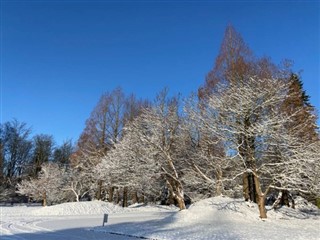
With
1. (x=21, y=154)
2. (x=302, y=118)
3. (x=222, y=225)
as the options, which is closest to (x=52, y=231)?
(x=222, y=225)

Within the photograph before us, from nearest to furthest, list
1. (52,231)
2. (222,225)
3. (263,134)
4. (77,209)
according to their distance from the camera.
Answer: (52,231)
(222,225)
(263,134)
(77,209)

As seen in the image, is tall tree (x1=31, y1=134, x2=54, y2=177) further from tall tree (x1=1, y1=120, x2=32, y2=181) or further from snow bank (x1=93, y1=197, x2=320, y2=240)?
snow bank (x1=93, y1=197, x2=320, y2=240)

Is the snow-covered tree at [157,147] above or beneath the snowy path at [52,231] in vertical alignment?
above

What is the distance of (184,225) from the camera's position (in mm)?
15000

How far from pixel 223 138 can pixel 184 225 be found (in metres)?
5.59

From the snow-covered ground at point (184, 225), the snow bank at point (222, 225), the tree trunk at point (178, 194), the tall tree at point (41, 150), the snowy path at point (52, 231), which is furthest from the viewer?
the tall tree at point (41, 150)

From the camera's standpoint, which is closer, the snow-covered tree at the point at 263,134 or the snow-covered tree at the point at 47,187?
the snow-covered tree at the point at 263,134

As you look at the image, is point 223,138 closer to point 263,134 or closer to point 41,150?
point 263,134

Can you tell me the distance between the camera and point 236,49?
864 inches

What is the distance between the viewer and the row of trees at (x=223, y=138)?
682 inches

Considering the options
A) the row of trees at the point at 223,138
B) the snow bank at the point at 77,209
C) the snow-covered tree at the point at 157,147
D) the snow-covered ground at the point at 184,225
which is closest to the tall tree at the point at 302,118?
the row of trees at the point at 223,138

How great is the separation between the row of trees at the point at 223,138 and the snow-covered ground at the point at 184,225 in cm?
151

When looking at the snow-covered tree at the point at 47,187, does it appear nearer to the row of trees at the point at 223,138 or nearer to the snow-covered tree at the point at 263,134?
the row of trees at the point at 223,138

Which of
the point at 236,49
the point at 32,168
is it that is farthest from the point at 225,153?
the point at 32,168
